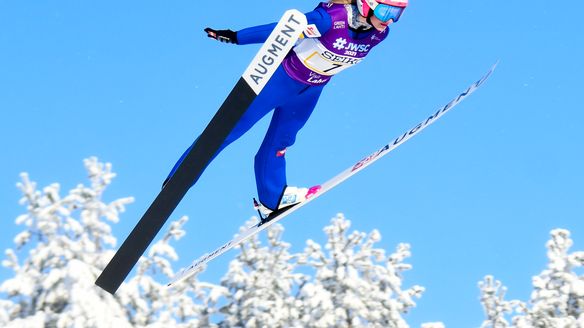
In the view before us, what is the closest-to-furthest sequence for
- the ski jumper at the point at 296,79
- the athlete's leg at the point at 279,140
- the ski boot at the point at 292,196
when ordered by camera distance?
the ski jumper at the point at 296,79 → the athlete's leg at the point at 279,140 → the ski boot at the point at 292,196

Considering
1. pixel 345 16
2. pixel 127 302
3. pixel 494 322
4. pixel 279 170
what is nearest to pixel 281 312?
pixel 127 302

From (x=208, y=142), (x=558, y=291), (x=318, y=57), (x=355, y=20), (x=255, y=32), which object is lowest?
(x=208, y=142)

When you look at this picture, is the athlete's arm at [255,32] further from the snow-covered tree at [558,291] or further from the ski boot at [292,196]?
the snow-covered tree at [558,291]

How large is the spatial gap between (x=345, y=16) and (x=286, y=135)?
1161 mm

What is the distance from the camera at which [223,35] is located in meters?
5.80

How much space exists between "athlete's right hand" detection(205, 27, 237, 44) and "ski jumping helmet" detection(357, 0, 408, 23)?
36.2 inches

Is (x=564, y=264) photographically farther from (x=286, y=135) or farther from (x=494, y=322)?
(x=286, y=135)

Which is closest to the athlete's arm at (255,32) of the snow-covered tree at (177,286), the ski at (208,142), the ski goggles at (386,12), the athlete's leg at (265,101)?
the ski at (208,142)

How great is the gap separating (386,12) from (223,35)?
1.16 m

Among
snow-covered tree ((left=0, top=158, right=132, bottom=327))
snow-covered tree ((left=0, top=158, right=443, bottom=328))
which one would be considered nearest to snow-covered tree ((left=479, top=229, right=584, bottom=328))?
snow-covered tree ((left=0, top=158, right=443, bottom=328))

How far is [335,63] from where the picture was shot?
20.2 feet

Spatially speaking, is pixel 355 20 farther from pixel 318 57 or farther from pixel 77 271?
pixel 77 271

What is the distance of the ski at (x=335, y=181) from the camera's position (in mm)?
6785

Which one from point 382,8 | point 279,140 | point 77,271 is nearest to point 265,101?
point 279,140
